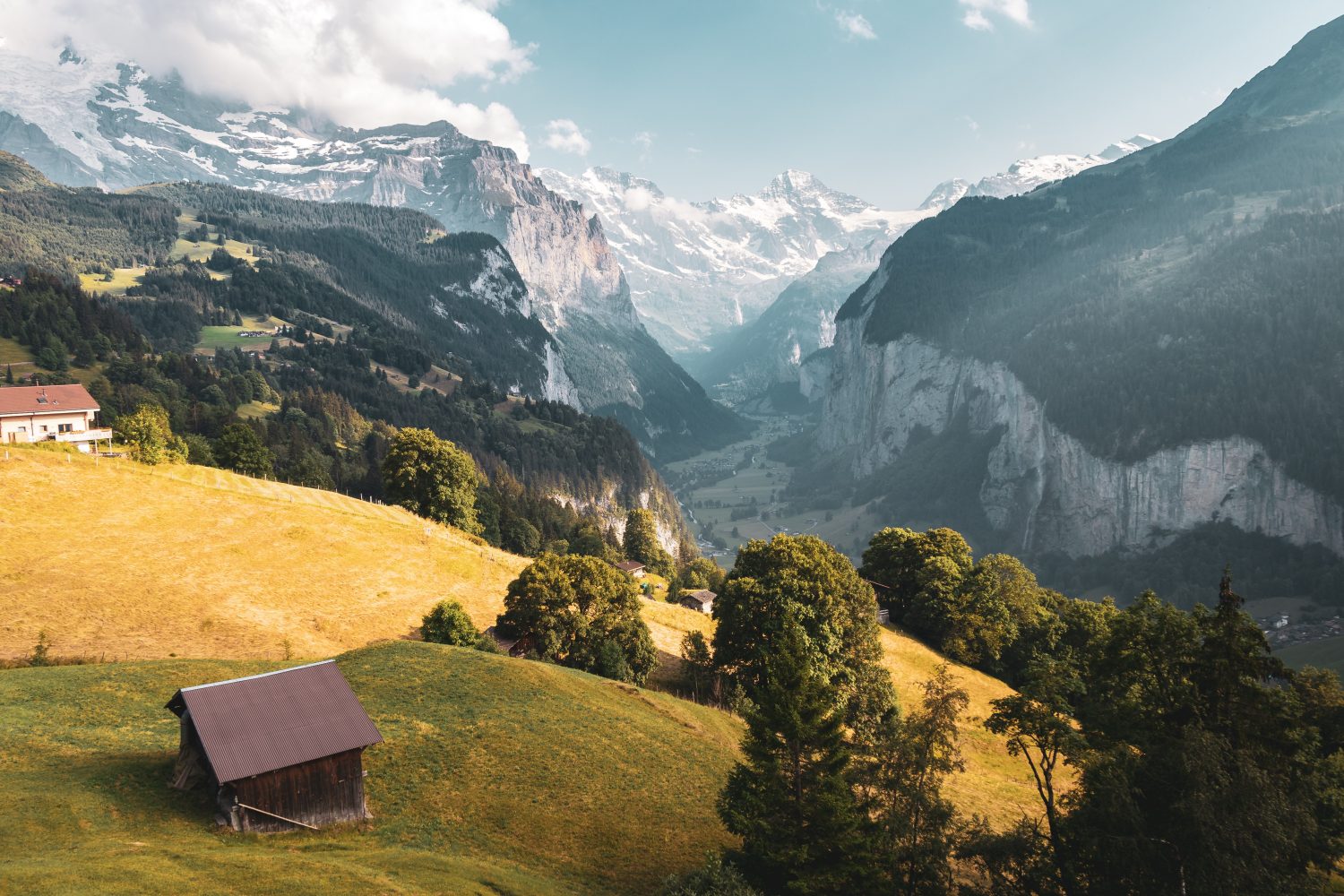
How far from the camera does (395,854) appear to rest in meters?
26.7

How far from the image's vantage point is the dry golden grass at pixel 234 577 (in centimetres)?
5044

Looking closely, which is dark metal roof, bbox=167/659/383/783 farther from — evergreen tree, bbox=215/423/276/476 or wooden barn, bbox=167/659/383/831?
evergreen tree, bbox=215/423/276/476

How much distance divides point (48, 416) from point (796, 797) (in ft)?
310

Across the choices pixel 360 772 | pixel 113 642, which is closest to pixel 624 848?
pixel 360 772

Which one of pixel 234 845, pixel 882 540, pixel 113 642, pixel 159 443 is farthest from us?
pixel 882 540

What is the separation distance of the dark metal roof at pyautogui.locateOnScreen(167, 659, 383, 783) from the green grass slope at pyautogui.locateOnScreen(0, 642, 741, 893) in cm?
274

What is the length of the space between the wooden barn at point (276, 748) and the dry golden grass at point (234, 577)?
23361mm

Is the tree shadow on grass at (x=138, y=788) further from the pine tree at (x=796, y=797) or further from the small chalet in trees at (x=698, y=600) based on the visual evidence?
the small chalet in trees at (x=698, y=600)

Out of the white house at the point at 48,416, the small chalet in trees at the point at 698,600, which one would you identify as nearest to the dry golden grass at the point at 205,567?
the white house at the point at 48,416

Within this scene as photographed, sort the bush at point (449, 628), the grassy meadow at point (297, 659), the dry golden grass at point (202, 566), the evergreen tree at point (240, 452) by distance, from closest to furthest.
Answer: the grassy meadow at point (297, 659)
the dry golden grass at point (202, 566)
the bush at point (449, 628)
the evergreen tree at point (240, 452)

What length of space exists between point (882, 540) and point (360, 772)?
8615 cm

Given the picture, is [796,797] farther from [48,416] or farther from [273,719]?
[48,416]

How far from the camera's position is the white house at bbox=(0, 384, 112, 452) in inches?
3132

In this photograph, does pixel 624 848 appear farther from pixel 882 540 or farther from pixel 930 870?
pixel 882 540
